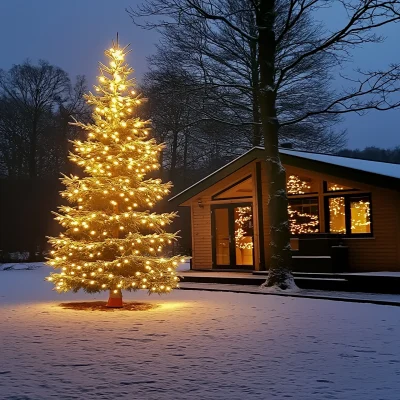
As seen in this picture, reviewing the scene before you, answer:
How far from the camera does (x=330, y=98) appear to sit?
29.8 metres

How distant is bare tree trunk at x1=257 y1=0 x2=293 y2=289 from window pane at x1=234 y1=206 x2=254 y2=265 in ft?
14.2

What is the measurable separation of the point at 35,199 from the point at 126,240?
2144 cm

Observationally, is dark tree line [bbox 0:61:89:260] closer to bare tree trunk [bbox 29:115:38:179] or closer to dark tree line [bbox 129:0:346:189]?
bare tree trunk [bbox 29:115:38:179]

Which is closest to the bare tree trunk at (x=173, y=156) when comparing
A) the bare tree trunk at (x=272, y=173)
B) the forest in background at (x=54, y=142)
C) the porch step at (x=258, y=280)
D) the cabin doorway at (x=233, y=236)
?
the forest in background at (x=54, y=142)

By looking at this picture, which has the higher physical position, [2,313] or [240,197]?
[240,197]

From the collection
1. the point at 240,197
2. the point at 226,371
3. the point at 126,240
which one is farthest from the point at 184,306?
the point at 240,197

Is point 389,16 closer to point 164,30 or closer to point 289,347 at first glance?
point 289,347

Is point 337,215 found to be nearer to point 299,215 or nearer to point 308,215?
point 308,215

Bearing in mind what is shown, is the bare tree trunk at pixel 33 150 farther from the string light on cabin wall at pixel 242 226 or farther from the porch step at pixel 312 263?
the porch step at pixel 312 263

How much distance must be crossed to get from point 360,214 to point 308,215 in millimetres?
1700

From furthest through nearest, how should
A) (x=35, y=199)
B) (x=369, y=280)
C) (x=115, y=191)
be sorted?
(x=35, y=199) < (x=369, y=280) < (x=115, y=191)

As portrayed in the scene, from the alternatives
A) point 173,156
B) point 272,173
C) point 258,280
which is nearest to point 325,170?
point 272,173

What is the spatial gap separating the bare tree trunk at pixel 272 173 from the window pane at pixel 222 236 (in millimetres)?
4897

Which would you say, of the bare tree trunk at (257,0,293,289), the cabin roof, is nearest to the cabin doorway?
the cabin roof
